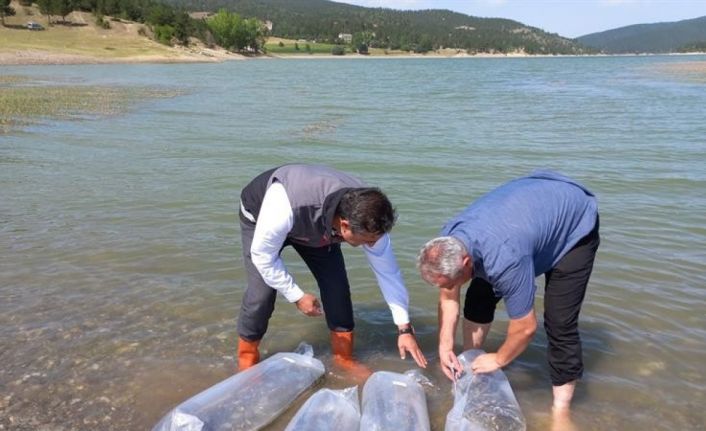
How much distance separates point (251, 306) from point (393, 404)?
3.95ft

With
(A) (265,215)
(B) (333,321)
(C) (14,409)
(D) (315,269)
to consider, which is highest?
(A) (265,215)

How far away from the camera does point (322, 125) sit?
18.8 metres

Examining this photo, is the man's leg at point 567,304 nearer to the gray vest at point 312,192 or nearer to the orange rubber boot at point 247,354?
the gray vest at point 312,192

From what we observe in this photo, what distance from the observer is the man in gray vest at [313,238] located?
3.52 metres

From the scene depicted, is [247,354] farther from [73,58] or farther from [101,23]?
[101,23]

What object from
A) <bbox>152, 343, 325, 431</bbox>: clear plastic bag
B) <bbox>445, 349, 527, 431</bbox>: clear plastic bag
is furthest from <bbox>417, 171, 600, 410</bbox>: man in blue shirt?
<bbox>152, 343, 325, 431</bbox>: clear plastic bag

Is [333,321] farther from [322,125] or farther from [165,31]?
[165,31]

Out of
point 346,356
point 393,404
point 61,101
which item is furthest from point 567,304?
point 61,101

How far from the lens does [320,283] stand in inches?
183

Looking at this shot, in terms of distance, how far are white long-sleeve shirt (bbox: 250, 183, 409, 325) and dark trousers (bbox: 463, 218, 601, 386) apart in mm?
1007

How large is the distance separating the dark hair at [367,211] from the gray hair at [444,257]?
289 mm

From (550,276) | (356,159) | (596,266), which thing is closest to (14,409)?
(550,276)

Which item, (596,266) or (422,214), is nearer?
(596,266)

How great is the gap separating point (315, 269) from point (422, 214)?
4.75 meters
